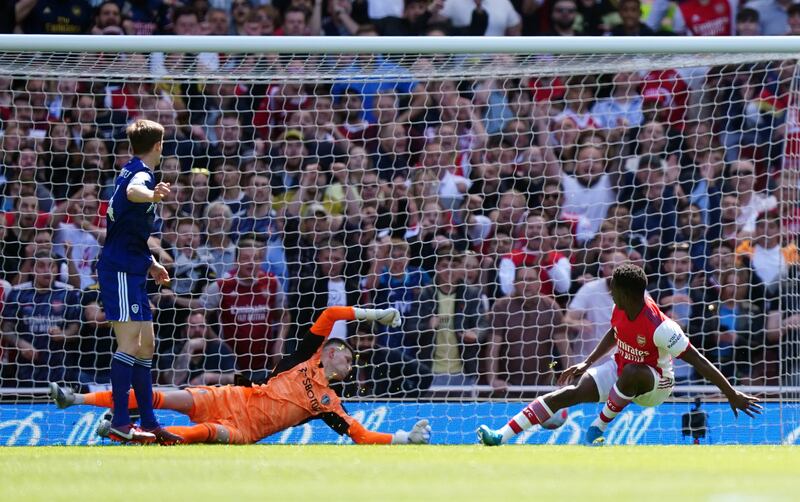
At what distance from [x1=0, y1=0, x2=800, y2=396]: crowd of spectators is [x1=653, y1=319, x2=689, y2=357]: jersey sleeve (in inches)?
80.0

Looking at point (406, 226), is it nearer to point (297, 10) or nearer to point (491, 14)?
point (297, 10)

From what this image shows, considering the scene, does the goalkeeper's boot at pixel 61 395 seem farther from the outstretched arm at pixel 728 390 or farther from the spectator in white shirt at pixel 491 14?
the spectator in white shirt at pixel 491 14

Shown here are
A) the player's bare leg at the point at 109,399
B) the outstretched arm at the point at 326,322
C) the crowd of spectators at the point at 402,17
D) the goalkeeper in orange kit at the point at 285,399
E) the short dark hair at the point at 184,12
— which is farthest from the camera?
the short dark hair at the point at 184,12

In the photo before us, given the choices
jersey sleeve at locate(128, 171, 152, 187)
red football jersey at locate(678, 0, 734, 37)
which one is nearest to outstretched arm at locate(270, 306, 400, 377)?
jersey sleeve at locate(128, 171, 152, 187)

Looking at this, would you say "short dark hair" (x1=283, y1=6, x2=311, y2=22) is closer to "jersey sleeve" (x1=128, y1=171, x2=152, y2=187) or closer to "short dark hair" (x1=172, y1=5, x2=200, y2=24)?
"short dark hair" (x1=172, y1=5, x2=200, y2=24)

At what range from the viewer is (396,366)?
10.6 m

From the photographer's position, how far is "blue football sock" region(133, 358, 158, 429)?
7.90m

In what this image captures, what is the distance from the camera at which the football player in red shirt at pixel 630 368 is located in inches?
315

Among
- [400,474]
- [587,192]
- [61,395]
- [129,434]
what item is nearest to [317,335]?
[129,434]

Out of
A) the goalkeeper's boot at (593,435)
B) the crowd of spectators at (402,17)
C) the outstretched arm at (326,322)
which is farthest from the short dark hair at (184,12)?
the goalkeeper's boot at (593,435)

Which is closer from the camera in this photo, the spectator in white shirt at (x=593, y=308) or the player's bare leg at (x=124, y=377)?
the player's bare leg at (x=124, y=377)

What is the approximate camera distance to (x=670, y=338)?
798 centimetres

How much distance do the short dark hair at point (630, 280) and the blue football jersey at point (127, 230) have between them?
301 centimetres

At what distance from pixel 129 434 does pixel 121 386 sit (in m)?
0.30
